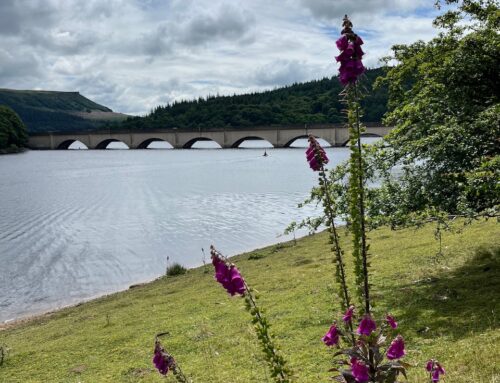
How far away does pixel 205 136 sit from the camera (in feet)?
576

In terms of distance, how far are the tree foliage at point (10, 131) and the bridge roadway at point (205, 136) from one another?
14.8 metres

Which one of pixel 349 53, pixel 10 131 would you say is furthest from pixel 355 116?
pixel 10 131

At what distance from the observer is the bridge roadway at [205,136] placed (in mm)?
150125

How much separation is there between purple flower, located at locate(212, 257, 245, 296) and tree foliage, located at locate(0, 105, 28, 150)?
170 meters

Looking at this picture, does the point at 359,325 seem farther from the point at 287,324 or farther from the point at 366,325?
the point at 287,324

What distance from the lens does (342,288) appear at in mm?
5406

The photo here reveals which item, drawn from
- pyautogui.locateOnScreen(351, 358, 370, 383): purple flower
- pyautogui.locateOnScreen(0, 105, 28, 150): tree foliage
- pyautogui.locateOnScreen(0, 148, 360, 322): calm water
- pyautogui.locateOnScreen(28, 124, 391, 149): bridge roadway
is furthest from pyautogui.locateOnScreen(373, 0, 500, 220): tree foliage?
pyautogui.locateOnScreen(0, 105, 28, 150): tree foliage

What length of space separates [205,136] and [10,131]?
63.9 meters

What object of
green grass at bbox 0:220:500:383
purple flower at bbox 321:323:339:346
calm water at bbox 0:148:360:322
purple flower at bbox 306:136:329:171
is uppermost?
purple flower at bbox 306:136:329:171

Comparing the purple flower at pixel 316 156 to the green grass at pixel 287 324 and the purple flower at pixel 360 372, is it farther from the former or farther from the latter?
the green grass at pixel 287 324

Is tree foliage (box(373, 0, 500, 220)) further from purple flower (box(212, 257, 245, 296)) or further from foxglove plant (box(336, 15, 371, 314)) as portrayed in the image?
purple flower (box(212, 257, 245, 296))

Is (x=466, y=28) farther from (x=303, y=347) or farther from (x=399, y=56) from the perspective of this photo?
(x=303, y=347)

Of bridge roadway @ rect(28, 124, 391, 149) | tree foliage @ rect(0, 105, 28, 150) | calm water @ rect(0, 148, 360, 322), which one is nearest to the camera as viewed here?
calm water @ rect(0, 148, 360, 322)

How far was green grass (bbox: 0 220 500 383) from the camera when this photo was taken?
8703 mm
